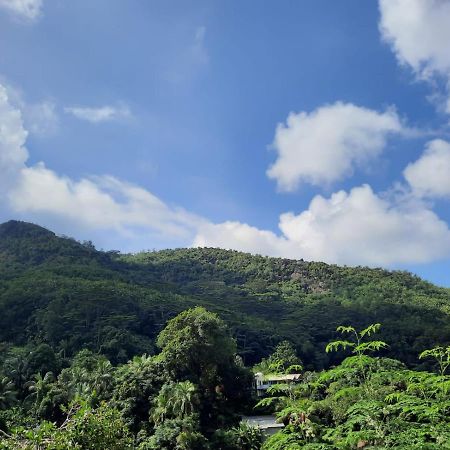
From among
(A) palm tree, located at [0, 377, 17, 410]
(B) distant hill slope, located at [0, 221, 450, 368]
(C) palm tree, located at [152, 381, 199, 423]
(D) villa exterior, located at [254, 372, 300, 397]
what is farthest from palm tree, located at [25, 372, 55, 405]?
(B) distant hill slope, located at [0, 221, 450, 368]

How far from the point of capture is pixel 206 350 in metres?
42.1

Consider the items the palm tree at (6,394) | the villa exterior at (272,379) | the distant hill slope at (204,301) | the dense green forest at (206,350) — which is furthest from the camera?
the distant hill slope at (204,301)

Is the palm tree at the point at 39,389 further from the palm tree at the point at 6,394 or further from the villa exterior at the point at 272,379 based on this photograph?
the villa exterior at the point at 272,379

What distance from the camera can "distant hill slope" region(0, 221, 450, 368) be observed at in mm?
75125

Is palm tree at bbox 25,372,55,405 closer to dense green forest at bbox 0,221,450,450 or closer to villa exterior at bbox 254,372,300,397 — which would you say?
dense green forest at bbox 0,221,450,450

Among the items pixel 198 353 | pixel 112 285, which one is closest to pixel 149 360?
pixel 198 353

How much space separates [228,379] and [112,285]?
166 ft

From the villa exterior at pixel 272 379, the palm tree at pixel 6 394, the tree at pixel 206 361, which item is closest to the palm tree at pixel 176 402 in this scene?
the tree at pixel 206 361

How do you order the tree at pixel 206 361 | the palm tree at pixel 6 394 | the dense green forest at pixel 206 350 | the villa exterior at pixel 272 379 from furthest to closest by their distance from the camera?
the palm tree at pixel 6 394 < the tree at pixel 206 361 < the villa exterior at pixel 272 379 < the dense green forest at pixel 206 350

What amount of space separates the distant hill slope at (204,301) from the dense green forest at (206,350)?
33 cm

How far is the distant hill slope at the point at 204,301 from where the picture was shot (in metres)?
75.1

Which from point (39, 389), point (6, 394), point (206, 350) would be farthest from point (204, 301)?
point (6, 394)

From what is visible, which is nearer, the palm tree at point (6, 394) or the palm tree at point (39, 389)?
the palm tree at point (6, 394)

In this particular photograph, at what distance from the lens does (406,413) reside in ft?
24.1
